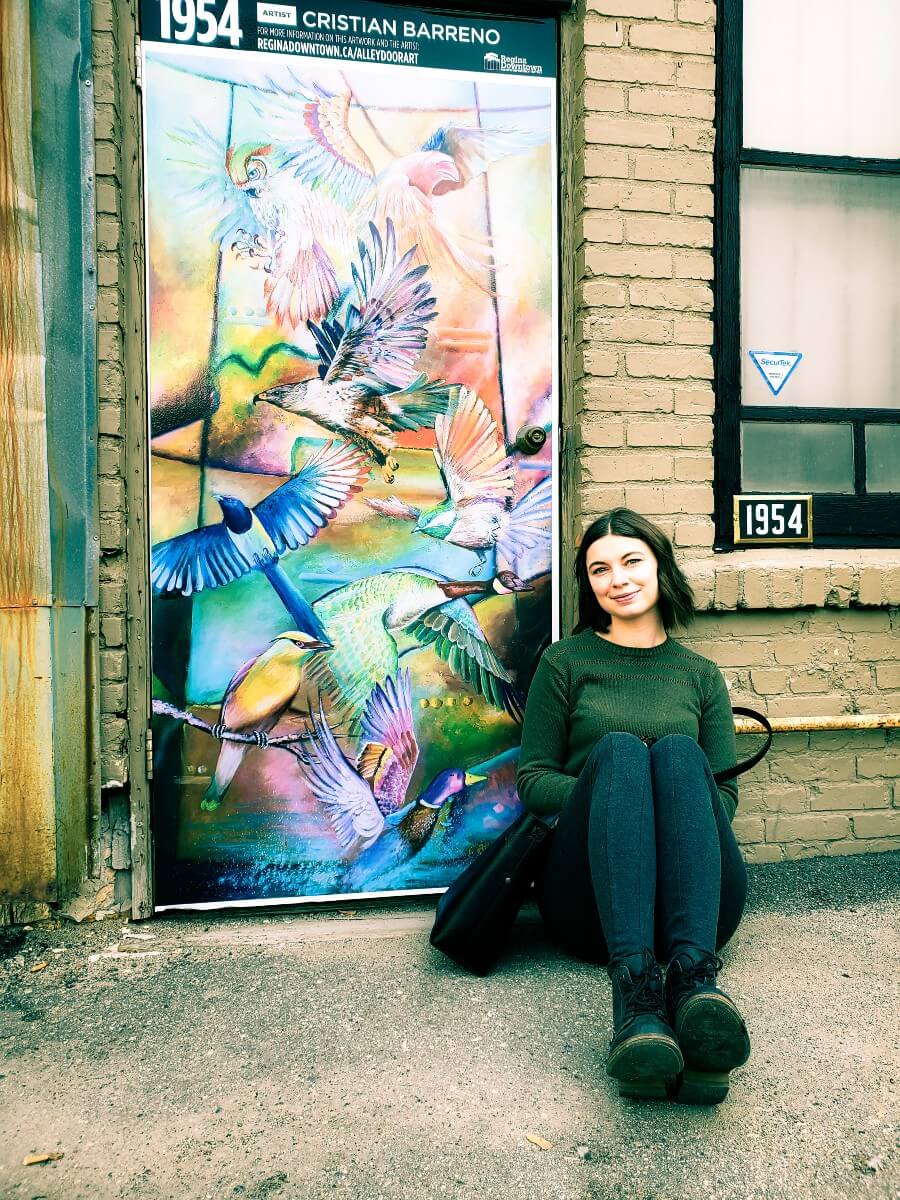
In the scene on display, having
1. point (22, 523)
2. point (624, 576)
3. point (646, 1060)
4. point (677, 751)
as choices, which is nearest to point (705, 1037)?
point (646, 1060)

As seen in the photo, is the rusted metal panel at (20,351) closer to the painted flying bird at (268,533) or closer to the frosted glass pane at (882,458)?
the painted flying bird at (268,533)

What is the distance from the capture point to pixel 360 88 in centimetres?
300

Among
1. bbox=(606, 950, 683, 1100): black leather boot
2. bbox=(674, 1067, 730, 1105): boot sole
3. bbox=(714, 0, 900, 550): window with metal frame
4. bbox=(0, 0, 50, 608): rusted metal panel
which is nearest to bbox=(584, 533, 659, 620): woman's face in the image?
bbox=(714, 0, 900, 550): window with metal frame

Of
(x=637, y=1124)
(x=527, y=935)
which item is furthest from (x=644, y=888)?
(x=527, y=935)

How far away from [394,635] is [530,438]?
80cm

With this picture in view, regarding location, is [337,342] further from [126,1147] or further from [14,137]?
[126,1147]

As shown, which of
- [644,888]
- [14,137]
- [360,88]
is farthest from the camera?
[360,88]

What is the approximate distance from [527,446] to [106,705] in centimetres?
158

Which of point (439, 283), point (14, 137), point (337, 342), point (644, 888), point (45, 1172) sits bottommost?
point (45, 1172)

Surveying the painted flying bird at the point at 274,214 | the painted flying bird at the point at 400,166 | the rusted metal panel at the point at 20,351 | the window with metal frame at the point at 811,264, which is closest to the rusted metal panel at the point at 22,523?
the rusted metal panel at the point at 20,351

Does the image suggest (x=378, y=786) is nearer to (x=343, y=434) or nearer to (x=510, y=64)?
(x=343, y=434)

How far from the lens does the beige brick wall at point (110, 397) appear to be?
2795 mm

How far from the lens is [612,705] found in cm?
257

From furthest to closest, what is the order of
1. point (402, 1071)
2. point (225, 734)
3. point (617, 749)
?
1. point (225, 734)
2. point (617, 749)
3. point (402, 1071)
